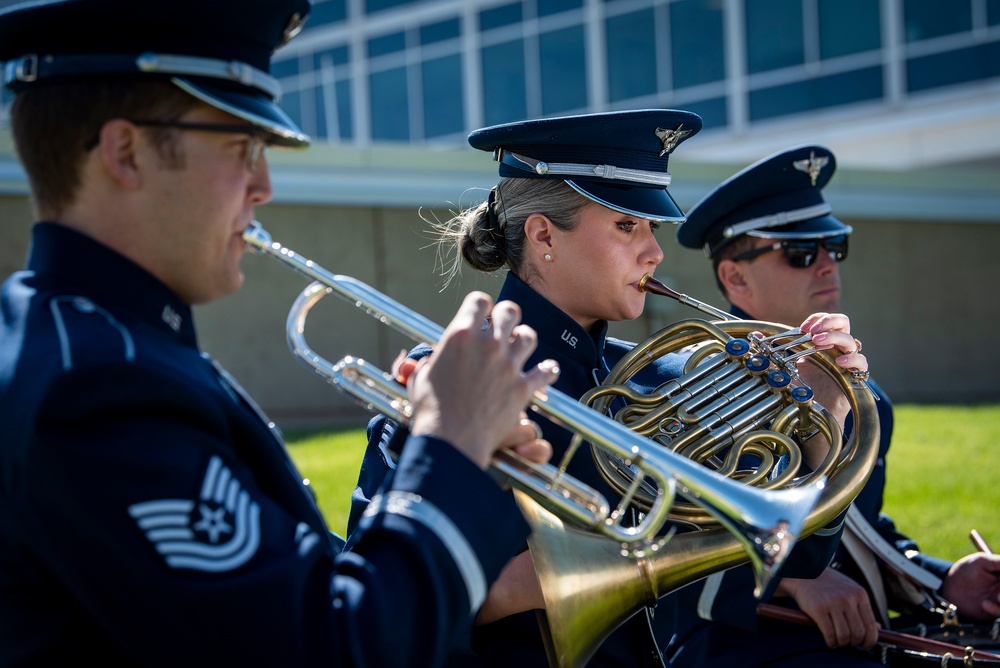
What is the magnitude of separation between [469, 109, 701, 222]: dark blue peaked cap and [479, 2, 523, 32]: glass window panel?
69.7 ft

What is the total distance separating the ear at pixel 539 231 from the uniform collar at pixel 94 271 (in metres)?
1.35

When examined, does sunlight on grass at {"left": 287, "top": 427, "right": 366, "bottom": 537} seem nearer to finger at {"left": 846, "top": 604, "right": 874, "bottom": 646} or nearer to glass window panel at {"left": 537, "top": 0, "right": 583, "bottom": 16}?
finger at {"left": 846, "top": 604, "right": 874, "bottom": 646}

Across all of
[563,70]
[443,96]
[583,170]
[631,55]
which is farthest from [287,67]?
[583,170]

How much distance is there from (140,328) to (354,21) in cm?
2443

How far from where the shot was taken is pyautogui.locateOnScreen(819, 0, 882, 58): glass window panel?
802 inches

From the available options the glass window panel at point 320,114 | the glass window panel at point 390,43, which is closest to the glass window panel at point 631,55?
the glass window panel at point 390,43

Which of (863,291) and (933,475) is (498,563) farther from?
(863,291)

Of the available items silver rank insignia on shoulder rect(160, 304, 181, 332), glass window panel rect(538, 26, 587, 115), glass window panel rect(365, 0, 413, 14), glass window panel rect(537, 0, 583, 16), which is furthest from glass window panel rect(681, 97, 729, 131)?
silver rank insignia on shoulder rect(160, 304, 181, 332)

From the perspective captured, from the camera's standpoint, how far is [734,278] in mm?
4133

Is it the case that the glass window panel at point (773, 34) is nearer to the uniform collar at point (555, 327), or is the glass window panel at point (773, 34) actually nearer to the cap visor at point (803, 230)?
the cap visor at point (803, 230)

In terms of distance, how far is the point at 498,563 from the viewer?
164 centimetres

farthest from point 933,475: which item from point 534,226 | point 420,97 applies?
point 420,97

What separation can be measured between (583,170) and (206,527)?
1.62m

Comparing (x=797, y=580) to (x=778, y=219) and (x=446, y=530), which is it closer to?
(x=778, y=219)
